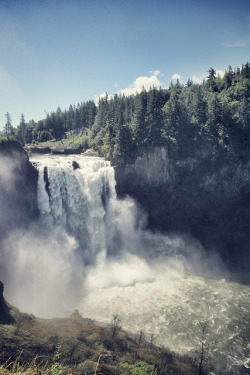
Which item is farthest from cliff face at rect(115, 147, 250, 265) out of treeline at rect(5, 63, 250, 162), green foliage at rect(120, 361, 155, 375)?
green foliage at rect(120, 361, 155, 375)

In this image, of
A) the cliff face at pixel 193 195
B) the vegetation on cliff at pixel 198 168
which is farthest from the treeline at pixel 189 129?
the cliff face at pixel 193 195

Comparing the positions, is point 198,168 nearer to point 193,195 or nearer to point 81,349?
point 193,195

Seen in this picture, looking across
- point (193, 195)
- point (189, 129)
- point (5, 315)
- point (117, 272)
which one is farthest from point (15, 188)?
point (189, 129)

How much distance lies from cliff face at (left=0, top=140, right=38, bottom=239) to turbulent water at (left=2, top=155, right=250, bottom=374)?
1.44m

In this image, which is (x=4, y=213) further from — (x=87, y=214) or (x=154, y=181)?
(x=154, y=181)

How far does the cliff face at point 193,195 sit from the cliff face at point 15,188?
16.1 meters

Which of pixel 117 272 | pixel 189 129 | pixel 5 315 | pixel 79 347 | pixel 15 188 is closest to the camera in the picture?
pixel 79 347

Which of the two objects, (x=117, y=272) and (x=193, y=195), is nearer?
(x=117, y=272)

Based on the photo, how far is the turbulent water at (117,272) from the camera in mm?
25516

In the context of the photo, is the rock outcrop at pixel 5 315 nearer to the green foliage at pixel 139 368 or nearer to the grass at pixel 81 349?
the grass at pixel 81 349

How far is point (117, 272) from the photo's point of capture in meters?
35.6

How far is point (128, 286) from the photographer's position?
32.6 m

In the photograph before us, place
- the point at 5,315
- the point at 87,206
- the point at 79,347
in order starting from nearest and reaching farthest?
1. the point at 79,347
2. the point at 5,315
3. the point at 87,206

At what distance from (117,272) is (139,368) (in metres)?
18.2
